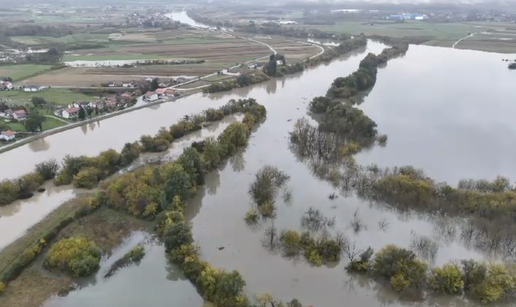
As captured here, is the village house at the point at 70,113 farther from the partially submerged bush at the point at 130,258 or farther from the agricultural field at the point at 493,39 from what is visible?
the agricultural field at the point at 493,39

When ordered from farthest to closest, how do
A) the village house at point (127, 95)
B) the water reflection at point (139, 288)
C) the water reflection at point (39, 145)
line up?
1. the village house at point (127, 95)
2. the water reflection at point (39, 145)
3. the water reflection at point (139, 288)

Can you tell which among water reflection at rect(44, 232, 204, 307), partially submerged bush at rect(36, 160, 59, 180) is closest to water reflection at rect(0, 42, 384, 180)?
partially submerged bush at rect(36, 160, 59, 180)

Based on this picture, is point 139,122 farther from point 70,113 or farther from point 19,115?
point 19,115

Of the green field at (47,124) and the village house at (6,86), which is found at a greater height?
the village house at (6,86)

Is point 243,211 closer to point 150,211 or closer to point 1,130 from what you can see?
point 150,211

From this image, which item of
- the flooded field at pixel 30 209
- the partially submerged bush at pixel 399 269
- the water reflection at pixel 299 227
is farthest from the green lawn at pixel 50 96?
the partially submerged bush at pixel 399 269

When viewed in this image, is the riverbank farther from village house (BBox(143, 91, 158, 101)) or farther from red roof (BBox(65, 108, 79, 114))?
village house (BBox(143, 91, 158, 101))

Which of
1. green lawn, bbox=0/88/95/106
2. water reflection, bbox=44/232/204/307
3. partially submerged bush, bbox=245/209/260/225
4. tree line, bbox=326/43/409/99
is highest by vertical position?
tree line, bbox=326/43/409/99
